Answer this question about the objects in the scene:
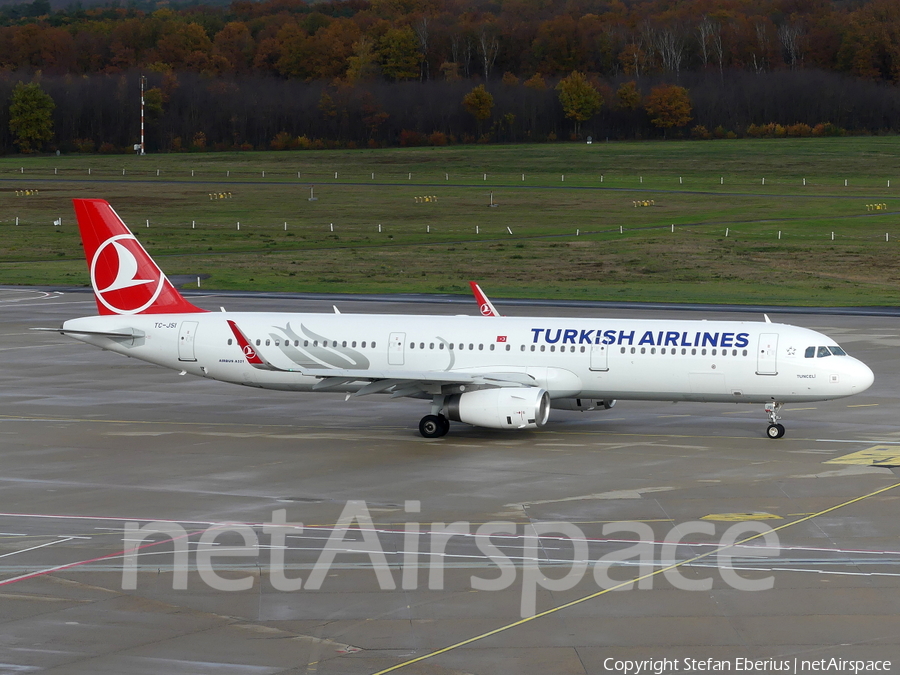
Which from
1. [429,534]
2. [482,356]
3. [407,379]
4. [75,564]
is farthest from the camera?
[482,356]

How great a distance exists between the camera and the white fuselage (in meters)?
40.6

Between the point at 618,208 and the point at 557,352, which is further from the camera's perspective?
the point at 618,208

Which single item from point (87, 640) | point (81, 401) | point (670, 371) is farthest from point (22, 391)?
point (87, 640)

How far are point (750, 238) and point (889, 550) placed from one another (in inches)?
3698

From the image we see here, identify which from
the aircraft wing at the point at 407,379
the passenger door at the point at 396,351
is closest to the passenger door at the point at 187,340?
the aircraft wing at the point at 407,379

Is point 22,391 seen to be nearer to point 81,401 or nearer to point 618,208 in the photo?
point 81,401

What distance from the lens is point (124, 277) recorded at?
46188 mm

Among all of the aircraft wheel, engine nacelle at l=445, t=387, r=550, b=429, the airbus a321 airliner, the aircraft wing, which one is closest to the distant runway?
the aircraft wheel

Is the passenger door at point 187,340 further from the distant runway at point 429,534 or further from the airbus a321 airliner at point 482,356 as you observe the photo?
the distant runway at point 429,534

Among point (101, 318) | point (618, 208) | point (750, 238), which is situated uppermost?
point (618, 208)

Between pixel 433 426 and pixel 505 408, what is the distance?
3.21m

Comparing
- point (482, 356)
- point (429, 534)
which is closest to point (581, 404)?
point (482, 356)

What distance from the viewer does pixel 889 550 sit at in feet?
90.3

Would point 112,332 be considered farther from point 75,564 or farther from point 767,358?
point 767,358
